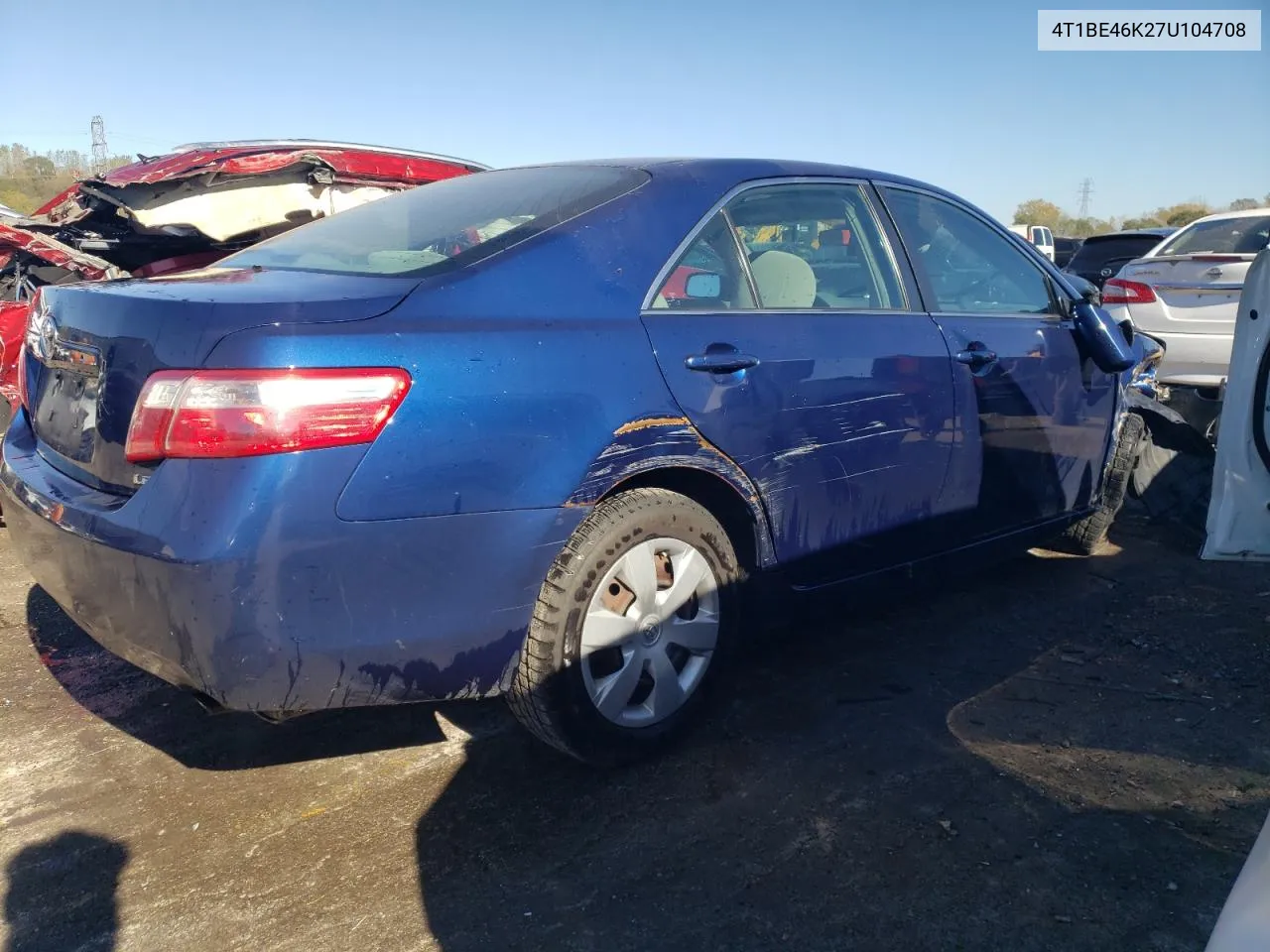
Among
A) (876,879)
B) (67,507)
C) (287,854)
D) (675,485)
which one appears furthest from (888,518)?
(67,507)

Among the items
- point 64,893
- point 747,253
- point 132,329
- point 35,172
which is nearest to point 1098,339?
A: point 747,253

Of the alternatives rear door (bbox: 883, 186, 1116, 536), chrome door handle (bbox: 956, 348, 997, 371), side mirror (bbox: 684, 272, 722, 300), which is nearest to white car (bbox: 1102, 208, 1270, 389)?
rear door (bbox: 883, 186, 1116, 536)

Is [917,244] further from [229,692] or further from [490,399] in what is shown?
[229,692]

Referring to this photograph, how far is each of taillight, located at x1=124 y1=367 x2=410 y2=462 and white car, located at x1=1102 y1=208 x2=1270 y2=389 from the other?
6233 mm

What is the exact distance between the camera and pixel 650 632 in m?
2.73

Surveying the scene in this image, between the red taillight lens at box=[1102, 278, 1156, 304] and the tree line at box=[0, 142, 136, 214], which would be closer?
the red taillight lens at box=[1102, 278, 1156, 304]

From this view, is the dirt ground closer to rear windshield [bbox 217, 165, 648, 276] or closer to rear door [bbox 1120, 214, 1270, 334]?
rear windshield [bbox 217, 165, 648, 276]

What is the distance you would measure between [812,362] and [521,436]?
40.6 inches

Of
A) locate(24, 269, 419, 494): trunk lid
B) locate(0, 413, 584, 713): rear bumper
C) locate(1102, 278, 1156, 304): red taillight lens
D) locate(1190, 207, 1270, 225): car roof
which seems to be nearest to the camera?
locate(0, 413, 584, 713): rear bumper

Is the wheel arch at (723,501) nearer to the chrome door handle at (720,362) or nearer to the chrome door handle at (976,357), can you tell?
the chrome door handle at (720,362)

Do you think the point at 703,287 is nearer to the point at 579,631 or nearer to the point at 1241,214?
the point at 579,631

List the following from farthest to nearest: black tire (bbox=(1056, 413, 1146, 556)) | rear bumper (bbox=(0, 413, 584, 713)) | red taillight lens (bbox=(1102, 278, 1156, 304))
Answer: red taillight lens (bbox=(1102, 278, 1156, 304)) → black tire (bbox=(1056, 413, 1146, 556)) → rear bumper (bbox=(0, 413, 584, 713))

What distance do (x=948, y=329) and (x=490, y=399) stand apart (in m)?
1.84

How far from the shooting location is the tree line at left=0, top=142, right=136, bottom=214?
39281 mm
